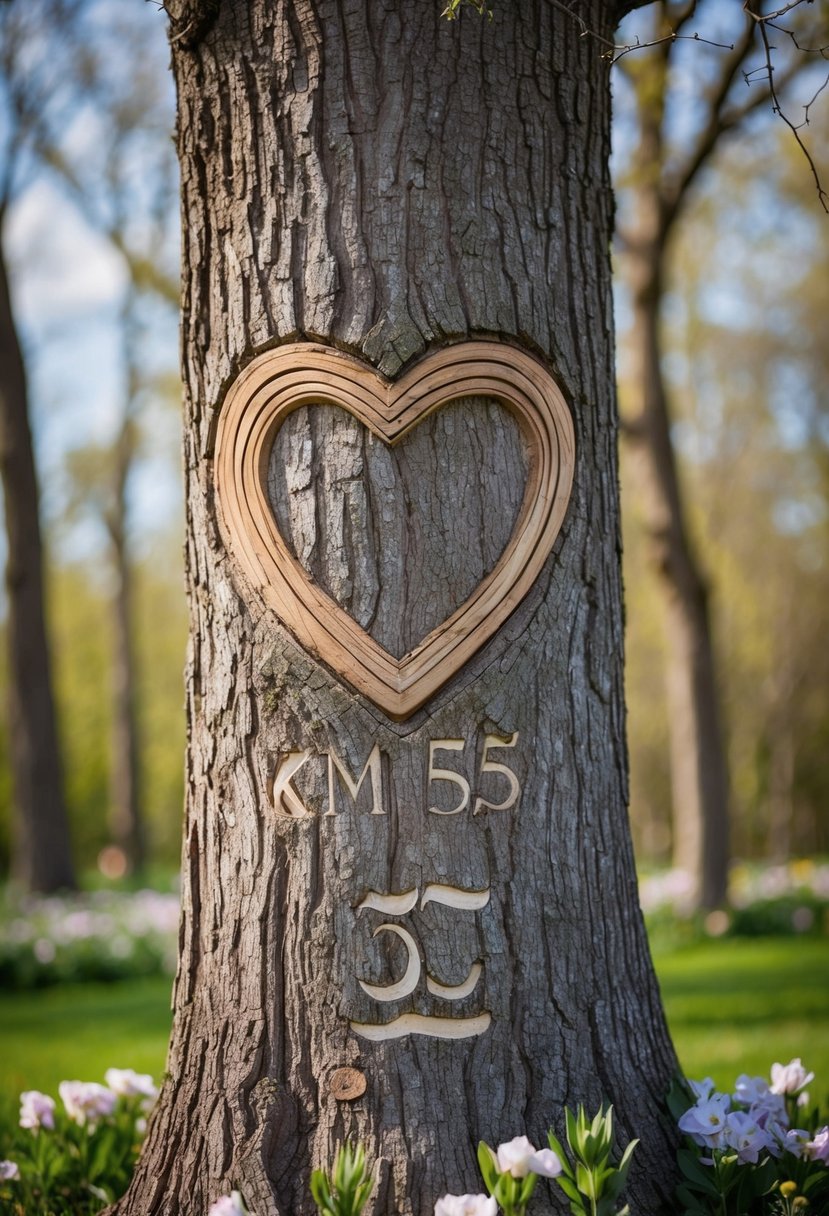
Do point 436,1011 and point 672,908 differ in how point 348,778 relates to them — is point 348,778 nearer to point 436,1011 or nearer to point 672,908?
point 436,1011

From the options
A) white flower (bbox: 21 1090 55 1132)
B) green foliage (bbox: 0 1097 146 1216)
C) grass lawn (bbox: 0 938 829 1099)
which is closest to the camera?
green foliage (bbox: 0 1097 146 1216)

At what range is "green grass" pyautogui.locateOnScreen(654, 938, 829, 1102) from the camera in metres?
4.67

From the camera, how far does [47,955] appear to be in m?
8.07

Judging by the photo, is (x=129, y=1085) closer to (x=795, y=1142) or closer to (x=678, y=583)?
(x=795, y=1142)

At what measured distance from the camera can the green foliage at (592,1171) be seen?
1936 mm

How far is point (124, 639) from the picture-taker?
611 inches

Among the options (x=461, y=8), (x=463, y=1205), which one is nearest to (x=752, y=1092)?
(x=463, y=1205)

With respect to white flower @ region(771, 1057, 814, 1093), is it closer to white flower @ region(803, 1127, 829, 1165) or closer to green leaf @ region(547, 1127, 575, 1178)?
white flower @ region(803, 1127, 829, 1165)

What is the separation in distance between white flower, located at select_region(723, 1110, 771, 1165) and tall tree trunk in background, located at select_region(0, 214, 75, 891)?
8439mm

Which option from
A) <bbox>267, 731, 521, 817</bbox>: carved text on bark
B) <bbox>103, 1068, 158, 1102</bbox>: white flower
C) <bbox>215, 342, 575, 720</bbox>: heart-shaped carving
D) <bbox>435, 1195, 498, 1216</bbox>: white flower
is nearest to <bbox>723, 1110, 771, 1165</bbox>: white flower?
<bbox>435, 1195, 498, 1216</bbox>: white flower

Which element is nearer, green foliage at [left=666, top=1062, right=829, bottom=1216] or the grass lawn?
green foliage at [left=666, top=1062, right=829, bottom=1216]

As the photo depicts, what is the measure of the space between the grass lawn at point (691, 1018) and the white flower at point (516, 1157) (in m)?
2.15

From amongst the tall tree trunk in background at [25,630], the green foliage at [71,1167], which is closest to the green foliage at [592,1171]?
the green foliage at [71,1167]

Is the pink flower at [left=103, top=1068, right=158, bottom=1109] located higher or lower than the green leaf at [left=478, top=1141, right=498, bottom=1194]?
lower
